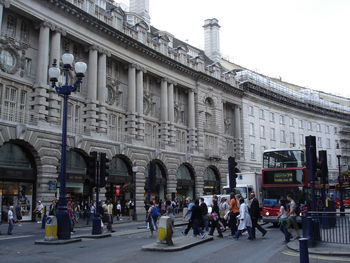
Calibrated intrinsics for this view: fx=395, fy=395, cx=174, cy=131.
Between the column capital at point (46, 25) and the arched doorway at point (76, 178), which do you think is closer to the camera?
the column capital at point (46, 25)

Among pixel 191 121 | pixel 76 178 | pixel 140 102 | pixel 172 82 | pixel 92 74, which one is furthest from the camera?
pixel 191 121

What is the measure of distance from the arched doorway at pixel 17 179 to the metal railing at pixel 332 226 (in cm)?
1892

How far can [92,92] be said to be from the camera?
31594 millimetres

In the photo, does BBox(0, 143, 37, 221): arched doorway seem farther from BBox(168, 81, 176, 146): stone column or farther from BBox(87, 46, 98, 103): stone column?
BBox(168, 81, 176, 146): stone column

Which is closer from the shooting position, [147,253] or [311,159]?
[147,253]

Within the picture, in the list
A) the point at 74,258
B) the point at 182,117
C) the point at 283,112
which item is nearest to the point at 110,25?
the point at 182,117

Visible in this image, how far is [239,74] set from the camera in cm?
5762

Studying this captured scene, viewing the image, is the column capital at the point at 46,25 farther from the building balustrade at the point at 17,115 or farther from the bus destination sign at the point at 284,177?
the bus destination sign at the point at 284,177

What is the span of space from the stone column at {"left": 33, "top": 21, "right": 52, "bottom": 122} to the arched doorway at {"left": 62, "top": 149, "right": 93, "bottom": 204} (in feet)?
12.5

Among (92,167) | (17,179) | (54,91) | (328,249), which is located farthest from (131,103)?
(328,249)

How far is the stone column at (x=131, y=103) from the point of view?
3497 cm

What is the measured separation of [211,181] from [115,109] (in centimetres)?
1649

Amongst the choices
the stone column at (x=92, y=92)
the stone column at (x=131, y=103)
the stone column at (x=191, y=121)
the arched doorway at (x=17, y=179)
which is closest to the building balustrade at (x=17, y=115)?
the arched doorway at (x=17, y=179)

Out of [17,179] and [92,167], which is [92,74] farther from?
[92,167]
